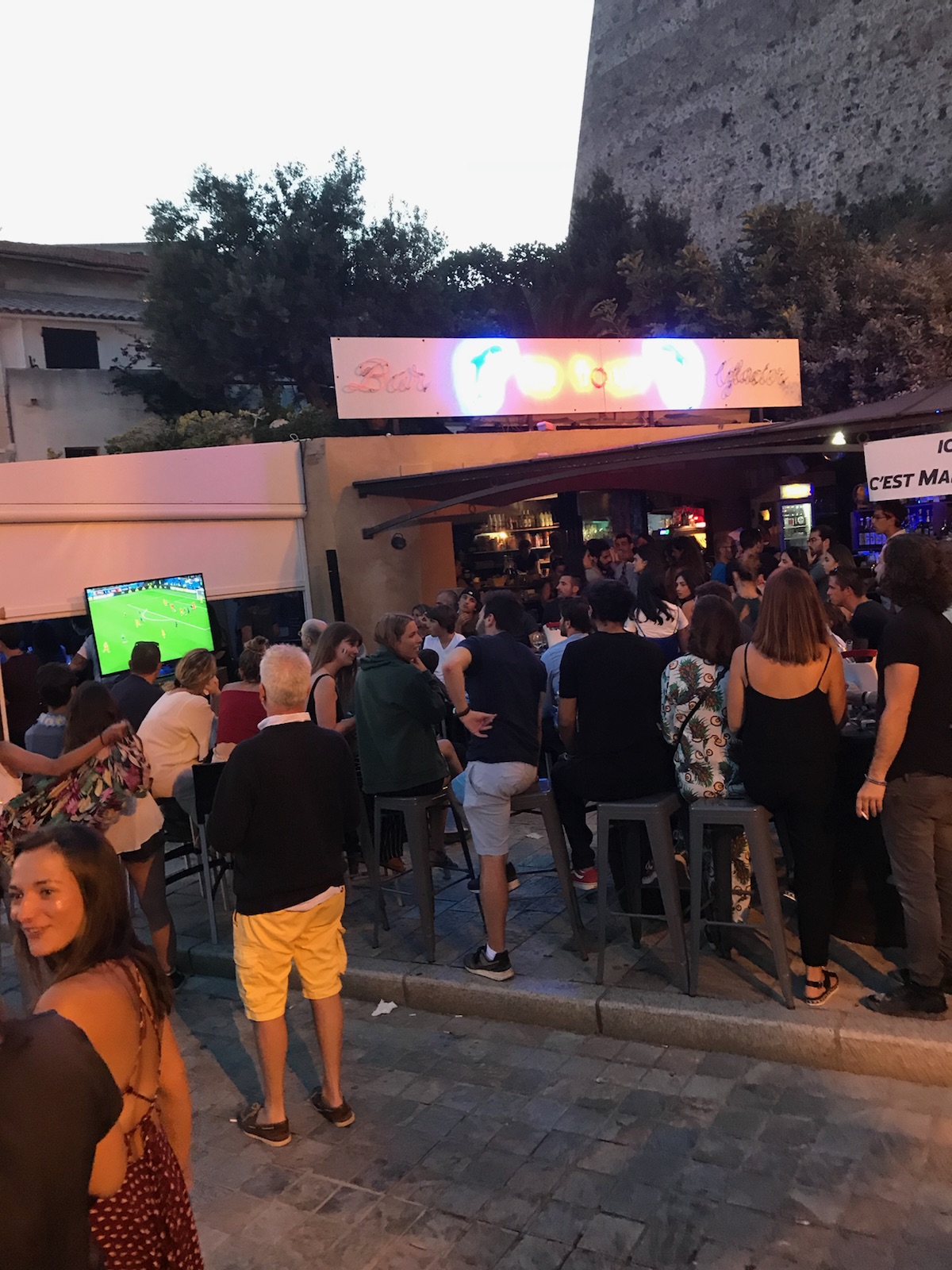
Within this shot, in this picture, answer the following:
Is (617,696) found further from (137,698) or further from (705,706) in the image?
(137,698)

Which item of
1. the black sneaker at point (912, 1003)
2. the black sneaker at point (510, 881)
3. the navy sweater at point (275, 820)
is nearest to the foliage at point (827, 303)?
the black sneaker at point (510, 881)

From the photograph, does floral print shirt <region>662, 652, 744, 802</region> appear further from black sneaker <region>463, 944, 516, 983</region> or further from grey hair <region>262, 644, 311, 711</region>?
grey hair <region>262, 644, 311, 711</region>

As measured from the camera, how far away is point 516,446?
13.2 m

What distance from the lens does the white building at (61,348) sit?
72.6 ft

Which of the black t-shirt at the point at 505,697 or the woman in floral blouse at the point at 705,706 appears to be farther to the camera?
the black t-shirt at the point at 505,697

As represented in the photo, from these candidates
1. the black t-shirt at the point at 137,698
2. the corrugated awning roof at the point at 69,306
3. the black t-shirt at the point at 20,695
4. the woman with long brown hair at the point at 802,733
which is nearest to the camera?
the woman with long brown hair at the point at 802,733

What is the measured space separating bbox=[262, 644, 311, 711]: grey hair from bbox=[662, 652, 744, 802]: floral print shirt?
1636 millimetres

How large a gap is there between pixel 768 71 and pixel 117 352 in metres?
27.6

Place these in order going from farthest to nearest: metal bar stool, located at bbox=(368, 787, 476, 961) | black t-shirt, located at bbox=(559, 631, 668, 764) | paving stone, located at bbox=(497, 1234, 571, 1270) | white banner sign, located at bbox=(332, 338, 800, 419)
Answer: white banner sign, located at bbox=(332, 338, 800, 419) → metal bar stool, located at bbox=(368, 787, 476, 961) → black t-shirt, located at bbox=(559, 631, 668, 764) → paving stone, located at bbox=(497, 1234, 571, 1270)

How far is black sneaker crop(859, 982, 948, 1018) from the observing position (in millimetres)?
3617

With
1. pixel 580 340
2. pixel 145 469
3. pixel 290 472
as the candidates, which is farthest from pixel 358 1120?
pixel 580 340

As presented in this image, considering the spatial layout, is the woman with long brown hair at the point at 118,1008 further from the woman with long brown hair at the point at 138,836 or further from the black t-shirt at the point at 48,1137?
the woman with long brown hair at the point at 138,836

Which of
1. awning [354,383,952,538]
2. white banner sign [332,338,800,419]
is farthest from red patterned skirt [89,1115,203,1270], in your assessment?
white banner sign [332,338,800,419]

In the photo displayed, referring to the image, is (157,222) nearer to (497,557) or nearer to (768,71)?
(497,557)
